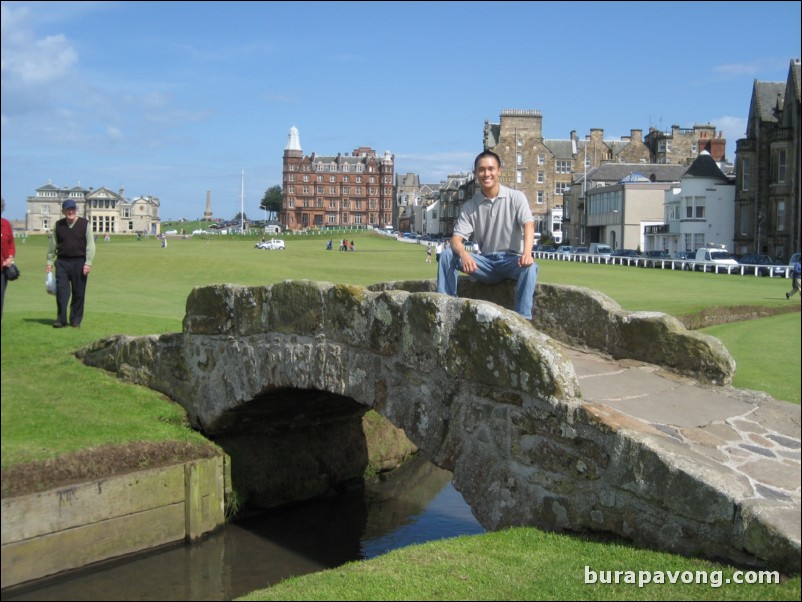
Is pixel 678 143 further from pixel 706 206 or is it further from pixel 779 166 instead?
pixel 779 166

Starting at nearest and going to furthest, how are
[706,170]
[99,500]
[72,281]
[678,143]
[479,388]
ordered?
[479,388], [99,500], [72,281], [706,170], [678,143]

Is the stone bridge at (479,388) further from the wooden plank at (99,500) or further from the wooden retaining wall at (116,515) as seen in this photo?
the wooden plank at (99,500)

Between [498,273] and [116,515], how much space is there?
18.7 ft

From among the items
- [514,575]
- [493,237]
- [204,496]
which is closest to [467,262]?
[493,237]

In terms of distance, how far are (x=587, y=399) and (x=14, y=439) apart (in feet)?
16.4

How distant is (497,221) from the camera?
10.0 meters

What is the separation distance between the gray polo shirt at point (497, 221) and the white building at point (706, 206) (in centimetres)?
6800

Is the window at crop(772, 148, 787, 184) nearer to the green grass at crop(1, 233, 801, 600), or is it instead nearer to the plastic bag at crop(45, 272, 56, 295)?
the green grass at crop(1, 233, 801, 600)

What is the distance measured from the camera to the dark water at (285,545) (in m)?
9.80

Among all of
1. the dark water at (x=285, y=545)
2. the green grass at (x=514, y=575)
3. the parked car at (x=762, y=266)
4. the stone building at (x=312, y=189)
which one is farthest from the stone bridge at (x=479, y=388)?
the stone building at (x=312, y=189)

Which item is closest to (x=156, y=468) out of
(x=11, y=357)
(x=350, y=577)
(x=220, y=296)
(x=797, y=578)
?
(x=220, y=296)

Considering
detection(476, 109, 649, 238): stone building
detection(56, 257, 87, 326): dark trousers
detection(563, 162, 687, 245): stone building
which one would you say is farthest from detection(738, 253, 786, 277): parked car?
detection(476, 109, 649, 238): stone building

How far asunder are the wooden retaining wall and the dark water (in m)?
0.18

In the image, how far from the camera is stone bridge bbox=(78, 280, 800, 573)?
21.3ft
